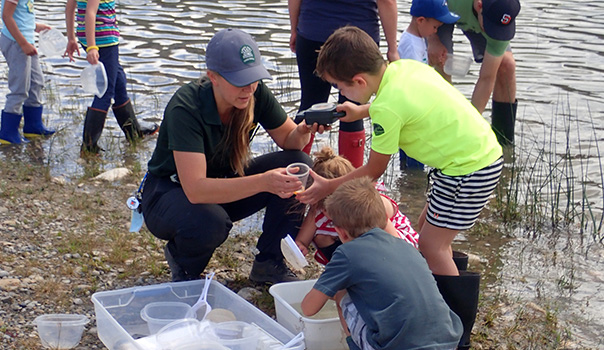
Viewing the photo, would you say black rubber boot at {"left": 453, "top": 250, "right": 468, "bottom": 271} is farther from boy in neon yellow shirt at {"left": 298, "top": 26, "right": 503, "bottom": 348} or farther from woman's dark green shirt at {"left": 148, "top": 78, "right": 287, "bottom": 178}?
woman's dark green shirt at {"left": 148, "top": 78, "right": 287, "bottom": 178}

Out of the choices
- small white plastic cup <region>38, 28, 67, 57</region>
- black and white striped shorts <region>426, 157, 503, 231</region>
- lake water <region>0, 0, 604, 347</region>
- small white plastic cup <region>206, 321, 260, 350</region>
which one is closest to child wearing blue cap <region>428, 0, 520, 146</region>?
lake water <region>0, 0, 604, 347</region>

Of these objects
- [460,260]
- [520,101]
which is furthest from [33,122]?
[520,101]

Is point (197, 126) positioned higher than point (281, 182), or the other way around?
point (197, 126)

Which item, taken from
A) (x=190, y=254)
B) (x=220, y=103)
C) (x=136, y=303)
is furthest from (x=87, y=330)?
(x=220, y=103)

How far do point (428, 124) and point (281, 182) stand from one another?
675 millimetres

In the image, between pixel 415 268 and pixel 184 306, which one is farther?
pixel 184 306

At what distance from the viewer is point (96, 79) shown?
5676 mm

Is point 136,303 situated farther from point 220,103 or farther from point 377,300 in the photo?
point 377,300

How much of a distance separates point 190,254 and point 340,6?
1.95 m

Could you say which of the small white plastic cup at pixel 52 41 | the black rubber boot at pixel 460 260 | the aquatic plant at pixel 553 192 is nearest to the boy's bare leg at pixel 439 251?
the black rubber boot at pixel 460 260

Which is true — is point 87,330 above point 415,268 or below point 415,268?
below

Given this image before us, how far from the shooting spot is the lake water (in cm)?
432

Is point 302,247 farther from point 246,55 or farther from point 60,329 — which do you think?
point 60,329

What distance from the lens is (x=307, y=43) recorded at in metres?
4.81
